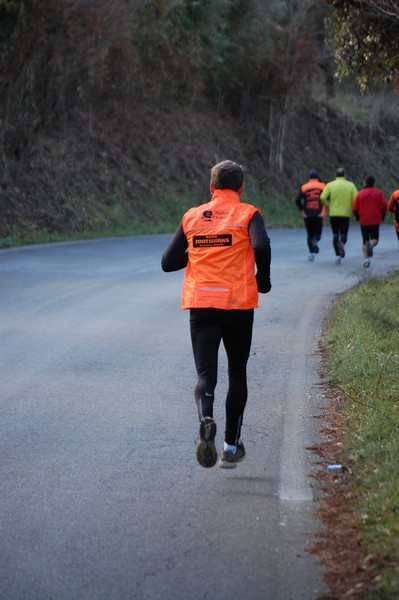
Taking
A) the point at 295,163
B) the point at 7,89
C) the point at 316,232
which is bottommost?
the point at 295,163

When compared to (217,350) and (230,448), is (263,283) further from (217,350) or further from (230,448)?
(230,448)

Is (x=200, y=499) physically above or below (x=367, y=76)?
below

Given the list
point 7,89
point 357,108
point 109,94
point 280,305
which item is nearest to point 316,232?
point 280,305

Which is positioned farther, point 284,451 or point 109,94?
point 109,94

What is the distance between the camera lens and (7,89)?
93.6 feet

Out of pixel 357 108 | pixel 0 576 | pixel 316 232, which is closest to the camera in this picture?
pixel 0 576

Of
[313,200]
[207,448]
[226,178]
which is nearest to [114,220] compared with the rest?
[313,200]

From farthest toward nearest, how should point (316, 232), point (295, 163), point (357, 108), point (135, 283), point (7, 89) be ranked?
point (357, 108) → point (295, 163) → point (7, 89) → point (316, 232) → point (135, 283)

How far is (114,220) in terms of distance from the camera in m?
31.0

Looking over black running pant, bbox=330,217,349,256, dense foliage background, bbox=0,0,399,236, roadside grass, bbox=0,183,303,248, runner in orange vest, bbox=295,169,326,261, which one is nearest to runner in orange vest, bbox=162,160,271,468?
black running pant, bbox=330,217,349,256

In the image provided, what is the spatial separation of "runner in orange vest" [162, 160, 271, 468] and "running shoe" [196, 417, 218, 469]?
0.13m

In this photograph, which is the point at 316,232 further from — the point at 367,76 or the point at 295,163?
the point at 295,163

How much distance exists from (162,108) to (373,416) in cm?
3390

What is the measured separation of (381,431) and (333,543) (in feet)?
6.10
